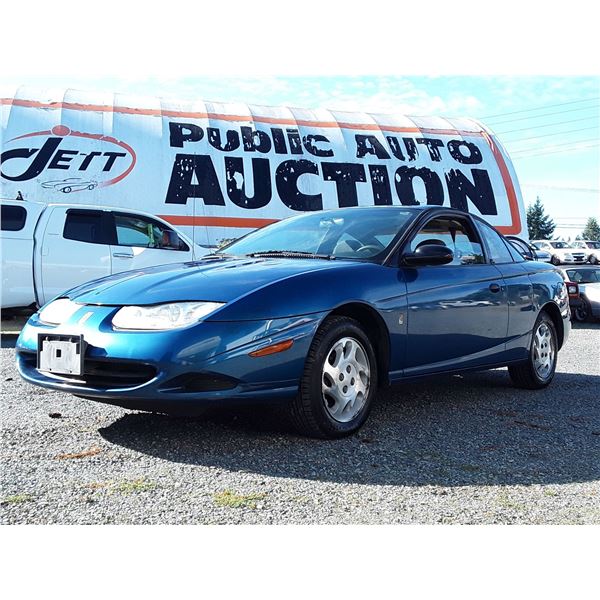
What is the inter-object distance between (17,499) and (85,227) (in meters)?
6.71

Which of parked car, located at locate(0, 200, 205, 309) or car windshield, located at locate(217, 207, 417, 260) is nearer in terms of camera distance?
car windshield, located at locate(217, 207, 417, 260)

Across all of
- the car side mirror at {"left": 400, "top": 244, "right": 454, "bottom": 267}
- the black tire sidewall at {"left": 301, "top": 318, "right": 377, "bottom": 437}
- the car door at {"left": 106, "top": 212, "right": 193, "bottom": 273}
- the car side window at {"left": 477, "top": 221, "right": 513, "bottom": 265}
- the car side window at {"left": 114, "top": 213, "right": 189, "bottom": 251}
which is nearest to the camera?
the black tire sidewall at {"left": 301, "top": 318, "right": 377, "bottom": 437}

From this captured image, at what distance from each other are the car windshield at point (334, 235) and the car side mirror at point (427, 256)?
0.53 ft

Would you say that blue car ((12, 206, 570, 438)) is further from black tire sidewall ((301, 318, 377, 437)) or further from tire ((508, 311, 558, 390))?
tire ((508, 311, 558, 390))

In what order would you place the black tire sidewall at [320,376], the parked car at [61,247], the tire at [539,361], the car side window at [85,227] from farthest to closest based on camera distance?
the car side window at [85,227], the parked car at [61,247], the tire at [539,361], the black tire sidewall at [320,376]

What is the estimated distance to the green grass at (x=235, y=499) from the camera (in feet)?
9.63

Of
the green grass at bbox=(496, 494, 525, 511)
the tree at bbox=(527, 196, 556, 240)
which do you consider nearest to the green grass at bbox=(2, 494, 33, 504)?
the green grass at bbox=(496, 494, 525, 511)

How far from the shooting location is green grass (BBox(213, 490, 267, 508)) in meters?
2.94

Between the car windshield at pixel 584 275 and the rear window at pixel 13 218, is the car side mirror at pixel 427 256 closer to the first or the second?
the rear window at pixel 13 218

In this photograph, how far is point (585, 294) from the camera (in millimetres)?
14688

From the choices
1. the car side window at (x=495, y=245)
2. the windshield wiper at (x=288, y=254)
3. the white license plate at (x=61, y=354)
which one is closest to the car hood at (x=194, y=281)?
the windshield wiper at (x=288, y=254)

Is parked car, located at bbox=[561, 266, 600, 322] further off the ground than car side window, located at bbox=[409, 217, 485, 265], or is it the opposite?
car side window, located at bbox=[409, 217, 485, 265]

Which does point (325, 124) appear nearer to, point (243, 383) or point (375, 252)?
point (375, 252)

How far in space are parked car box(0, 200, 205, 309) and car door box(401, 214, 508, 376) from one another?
16.7ft
